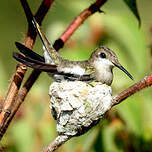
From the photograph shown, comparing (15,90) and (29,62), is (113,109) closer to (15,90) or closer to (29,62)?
(29,62)

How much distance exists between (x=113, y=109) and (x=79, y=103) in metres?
0.38

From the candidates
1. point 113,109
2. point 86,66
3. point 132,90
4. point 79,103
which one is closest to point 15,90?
point 132,90

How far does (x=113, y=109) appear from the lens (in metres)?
4.03

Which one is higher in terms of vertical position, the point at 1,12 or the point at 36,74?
the point at 36,74

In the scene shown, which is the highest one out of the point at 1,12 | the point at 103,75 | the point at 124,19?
the point at 124,19

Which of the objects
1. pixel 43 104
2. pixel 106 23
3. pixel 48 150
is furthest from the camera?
pixel 106 23

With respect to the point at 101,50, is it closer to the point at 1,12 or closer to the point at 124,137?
the point at 124,137

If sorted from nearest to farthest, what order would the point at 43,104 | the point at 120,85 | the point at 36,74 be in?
the point at 36,74 < the point at 120,85 < the point at 43,104

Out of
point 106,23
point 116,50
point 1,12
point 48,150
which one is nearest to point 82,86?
point 116,50

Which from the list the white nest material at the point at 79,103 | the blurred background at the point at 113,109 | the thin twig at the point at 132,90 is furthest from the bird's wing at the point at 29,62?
the thin twig at the point at 132,90

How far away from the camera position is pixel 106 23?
4688 mm

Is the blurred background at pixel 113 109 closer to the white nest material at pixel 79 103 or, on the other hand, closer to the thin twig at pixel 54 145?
the white nest material at pixel 79 103

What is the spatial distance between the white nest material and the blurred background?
196mm

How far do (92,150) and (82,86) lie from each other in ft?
2.16
